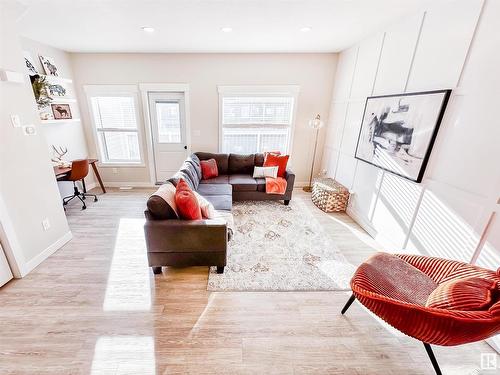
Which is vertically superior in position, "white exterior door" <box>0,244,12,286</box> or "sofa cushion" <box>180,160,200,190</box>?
"sofa cushion" <box>180,160,200,190</box>

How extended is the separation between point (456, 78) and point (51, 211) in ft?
14.3

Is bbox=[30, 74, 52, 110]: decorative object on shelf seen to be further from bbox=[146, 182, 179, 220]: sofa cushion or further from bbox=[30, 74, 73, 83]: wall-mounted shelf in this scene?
bbox=[146, 182, 179, 220]: sofa cushion

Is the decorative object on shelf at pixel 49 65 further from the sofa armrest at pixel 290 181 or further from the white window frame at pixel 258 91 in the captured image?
the sofa armrest at pixel 290 181

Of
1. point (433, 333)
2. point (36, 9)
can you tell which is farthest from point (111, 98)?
point (433, 333)

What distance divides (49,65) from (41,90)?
74 cm

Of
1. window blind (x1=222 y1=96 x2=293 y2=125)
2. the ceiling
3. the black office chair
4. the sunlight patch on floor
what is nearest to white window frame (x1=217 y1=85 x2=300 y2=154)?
window blind (x1=222 y1=96 x2=293 y2=125)

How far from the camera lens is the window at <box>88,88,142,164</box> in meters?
4.06

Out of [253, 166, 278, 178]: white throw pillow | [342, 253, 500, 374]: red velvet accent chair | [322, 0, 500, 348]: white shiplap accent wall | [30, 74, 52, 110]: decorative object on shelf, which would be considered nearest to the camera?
[342, 253, 500, 374]: red velvet accent chair

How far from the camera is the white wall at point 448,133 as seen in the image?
Result: 1542 mm

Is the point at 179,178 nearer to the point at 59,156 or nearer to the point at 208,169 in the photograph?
the point at 208,169

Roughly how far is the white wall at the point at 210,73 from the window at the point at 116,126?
215 millimetres

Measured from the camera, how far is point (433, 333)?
1.09 meters

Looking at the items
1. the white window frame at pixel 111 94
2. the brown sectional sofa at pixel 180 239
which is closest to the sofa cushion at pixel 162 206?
the brown sectional sofa at pixel 180 239

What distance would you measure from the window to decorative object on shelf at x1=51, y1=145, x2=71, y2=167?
2.36 feet
